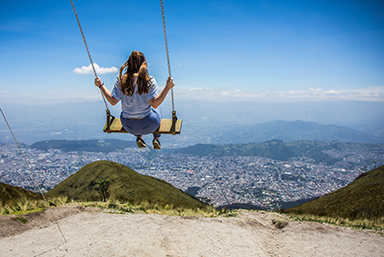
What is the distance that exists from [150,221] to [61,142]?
667 feet

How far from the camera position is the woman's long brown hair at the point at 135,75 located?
356cm

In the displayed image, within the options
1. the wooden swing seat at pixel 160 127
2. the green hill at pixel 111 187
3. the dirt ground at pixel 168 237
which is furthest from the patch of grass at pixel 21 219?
the green hill at pixel 111 187

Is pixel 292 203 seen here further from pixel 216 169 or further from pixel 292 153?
pixel 292 153

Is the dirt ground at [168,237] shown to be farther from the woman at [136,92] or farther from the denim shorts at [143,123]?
the woman at [136,92]

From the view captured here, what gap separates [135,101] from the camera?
3777 mm

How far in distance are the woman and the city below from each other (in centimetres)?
5883

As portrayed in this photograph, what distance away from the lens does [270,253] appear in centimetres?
689

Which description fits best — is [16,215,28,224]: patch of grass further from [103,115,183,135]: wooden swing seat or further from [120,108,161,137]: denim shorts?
[120,108,161,137]: denim shorts

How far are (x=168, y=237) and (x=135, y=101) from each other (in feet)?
17.5

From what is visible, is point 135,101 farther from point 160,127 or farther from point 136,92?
point 160,127

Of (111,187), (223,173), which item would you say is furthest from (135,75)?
(223,173)

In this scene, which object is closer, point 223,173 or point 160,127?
point 160,127

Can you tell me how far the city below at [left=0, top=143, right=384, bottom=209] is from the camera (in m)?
81.4

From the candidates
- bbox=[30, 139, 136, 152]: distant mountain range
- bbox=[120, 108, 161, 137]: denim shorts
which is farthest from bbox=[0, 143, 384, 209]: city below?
bbox=[120, 108, 161, 137]: denim shorts
